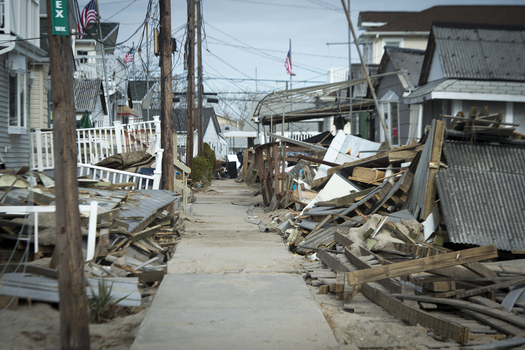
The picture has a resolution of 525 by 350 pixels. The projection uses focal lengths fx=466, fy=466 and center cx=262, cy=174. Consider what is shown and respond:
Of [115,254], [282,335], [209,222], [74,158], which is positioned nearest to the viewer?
[74,158]

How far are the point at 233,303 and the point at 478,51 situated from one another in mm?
12774

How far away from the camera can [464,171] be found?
7.94 meters

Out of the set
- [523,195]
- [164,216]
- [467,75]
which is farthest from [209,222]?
[467,75]

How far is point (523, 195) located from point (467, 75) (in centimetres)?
722

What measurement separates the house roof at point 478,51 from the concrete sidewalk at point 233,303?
29.7ft

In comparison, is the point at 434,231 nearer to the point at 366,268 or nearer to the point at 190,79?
the point at 366,268

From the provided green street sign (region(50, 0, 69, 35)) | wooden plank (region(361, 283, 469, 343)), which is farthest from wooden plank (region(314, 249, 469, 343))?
green street sign (region(50, 0, 69, 35))

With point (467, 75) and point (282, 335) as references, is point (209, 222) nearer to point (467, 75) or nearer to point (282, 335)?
point (282, 335)

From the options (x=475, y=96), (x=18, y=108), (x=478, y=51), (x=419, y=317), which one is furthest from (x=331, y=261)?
(x=478, y=51)

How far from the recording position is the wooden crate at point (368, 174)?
1038 centimetres

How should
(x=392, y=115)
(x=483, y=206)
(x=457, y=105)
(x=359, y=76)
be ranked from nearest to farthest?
→ (x=483, y=206)
(x=457, y=105)
(x=392, y=115)
(x=359, y=76)

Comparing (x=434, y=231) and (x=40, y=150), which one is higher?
(x=40, y=150)

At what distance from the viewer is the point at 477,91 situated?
13.1m

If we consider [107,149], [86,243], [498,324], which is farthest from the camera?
[107,149]
